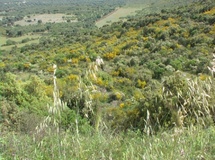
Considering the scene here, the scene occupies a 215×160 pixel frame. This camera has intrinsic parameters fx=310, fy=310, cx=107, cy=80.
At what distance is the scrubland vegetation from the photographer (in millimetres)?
2916

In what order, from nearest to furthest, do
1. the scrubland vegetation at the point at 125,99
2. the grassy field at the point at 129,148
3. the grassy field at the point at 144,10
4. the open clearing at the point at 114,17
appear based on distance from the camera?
the grassy field at the point at 129,148, the scrubland vegetation at the point at 125,99, the grassy field at the point at 144,10, the open clearing at the point at 114,17

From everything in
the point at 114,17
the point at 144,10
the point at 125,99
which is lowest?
the point at 114,17

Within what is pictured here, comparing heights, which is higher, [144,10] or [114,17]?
[144,10]

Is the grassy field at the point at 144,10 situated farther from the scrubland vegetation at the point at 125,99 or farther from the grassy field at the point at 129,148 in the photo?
the grassy field at the point at 129,148

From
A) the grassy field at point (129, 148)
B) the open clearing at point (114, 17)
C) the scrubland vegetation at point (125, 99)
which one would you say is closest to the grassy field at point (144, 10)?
the open clearing at point (114, 17)

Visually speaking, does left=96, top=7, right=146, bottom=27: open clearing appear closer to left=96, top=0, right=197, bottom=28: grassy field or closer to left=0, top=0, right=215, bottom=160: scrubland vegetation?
left=96, top=0, right=197, bottom=28: grassy field

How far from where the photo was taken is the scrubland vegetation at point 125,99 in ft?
9.57

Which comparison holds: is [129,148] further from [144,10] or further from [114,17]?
[144,10]

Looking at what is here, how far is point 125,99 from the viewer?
15133 mm

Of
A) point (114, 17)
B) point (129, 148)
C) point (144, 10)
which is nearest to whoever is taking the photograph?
point (129, 148)

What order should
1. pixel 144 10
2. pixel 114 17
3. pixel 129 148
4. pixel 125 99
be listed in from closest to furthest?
pixel 129 148
pixel 125 99
pixel 144 10
pixel 114 17

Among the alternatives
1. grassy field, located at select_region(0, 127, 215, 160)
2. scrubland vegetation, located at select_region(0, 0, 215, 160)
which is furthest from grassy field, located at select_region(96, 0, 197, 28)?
grassy field, located at select_region(0, 127, 215, 160)

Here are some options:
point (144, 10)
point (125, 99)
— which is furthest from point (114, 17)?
point (125, 99)

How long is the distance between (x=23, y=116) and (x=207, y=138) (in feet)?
24.1
